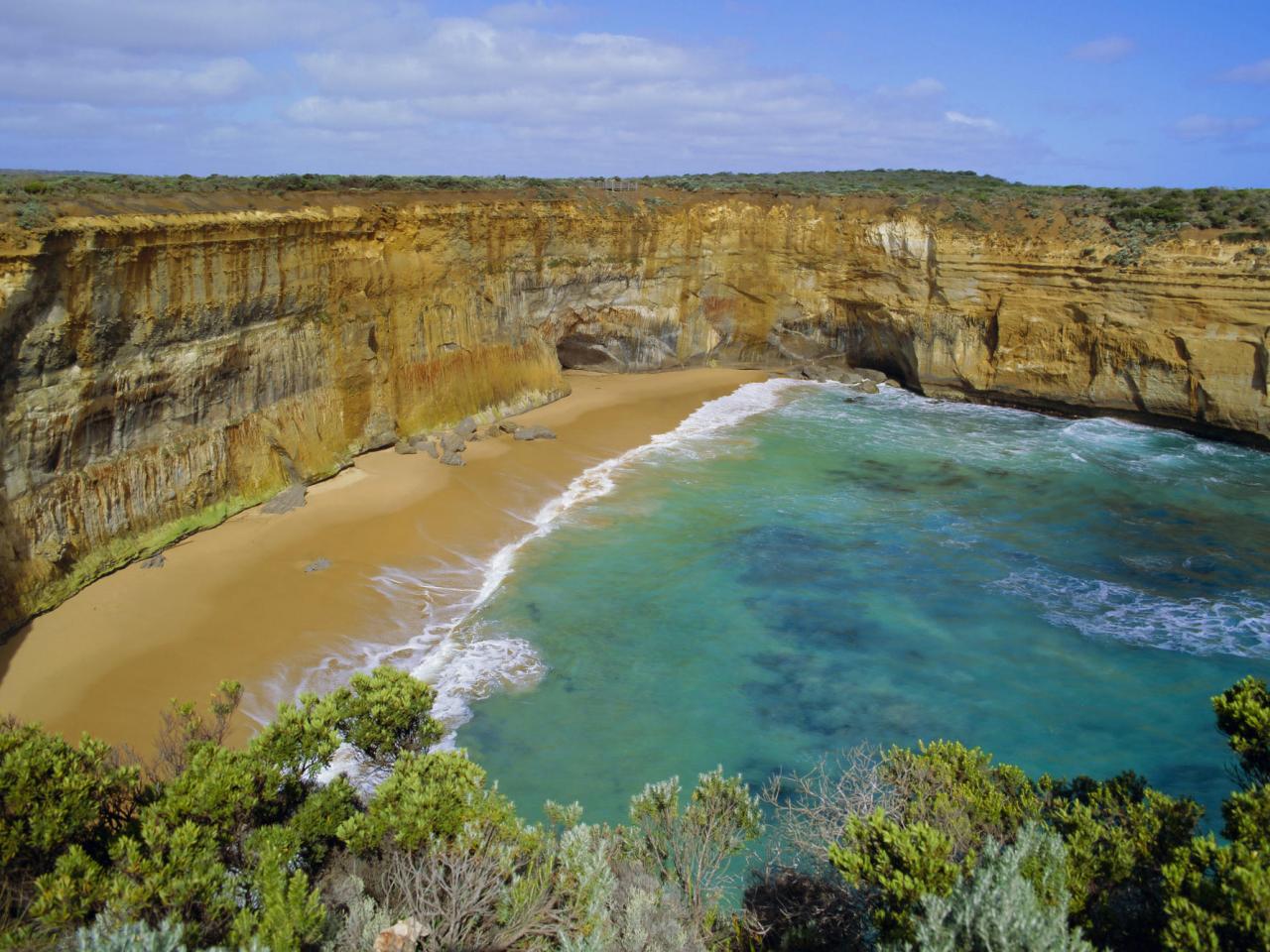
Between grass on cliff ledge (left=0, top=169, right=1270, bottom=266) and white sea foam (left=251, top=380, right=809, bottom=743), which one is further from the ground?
grass on cliff ledge (left=0, top=169, right=1270, bottom=266)

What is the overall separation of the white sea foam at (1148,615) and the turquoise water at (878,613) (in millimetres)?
59

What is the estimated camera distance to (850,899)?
28.7 feet

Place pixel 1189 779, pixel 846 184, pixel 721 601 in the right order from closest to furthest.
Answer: pixel 1189 779
pixel 721 601
pixel 846 184

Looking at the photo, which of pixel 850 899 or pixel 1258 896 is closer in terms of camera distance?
pixel 1258 896

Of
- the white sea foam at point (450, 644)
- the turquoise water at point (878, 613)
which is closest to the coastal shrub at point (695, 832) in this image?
the turquoise water at point (878, 613)

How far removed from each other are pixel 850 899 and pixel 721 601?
987cm

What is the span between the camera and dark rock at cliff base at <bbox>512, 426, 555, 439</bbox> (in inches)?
1078

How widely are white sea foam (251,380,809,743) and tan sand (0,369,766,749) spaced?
0.95 feet

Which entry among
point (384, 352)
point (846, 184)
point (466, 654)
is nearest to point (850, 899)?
point (466, 654)

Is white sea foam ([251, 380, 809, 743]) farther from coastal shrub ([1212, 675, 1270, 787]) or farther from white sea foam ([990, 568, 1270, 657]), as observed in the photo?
white sea foam ([990, 568, 1270, 657])

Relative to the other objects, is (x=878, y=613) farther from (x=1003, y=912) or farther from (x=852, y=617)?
(x=1003, y=912)

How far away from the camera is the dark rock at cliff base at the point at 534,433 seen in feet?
89.8

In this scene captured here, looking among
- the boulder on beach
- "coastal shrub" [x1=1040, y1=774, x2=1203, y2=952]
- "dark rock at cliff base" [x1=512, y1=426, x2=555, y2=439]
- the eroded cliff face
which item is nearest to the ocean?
"dark rock at cliff base" [x1=512, y1=426, x2=555, y2=439]

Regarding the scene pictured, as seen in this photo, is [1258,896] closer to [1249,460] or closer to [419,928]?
[419,928]
